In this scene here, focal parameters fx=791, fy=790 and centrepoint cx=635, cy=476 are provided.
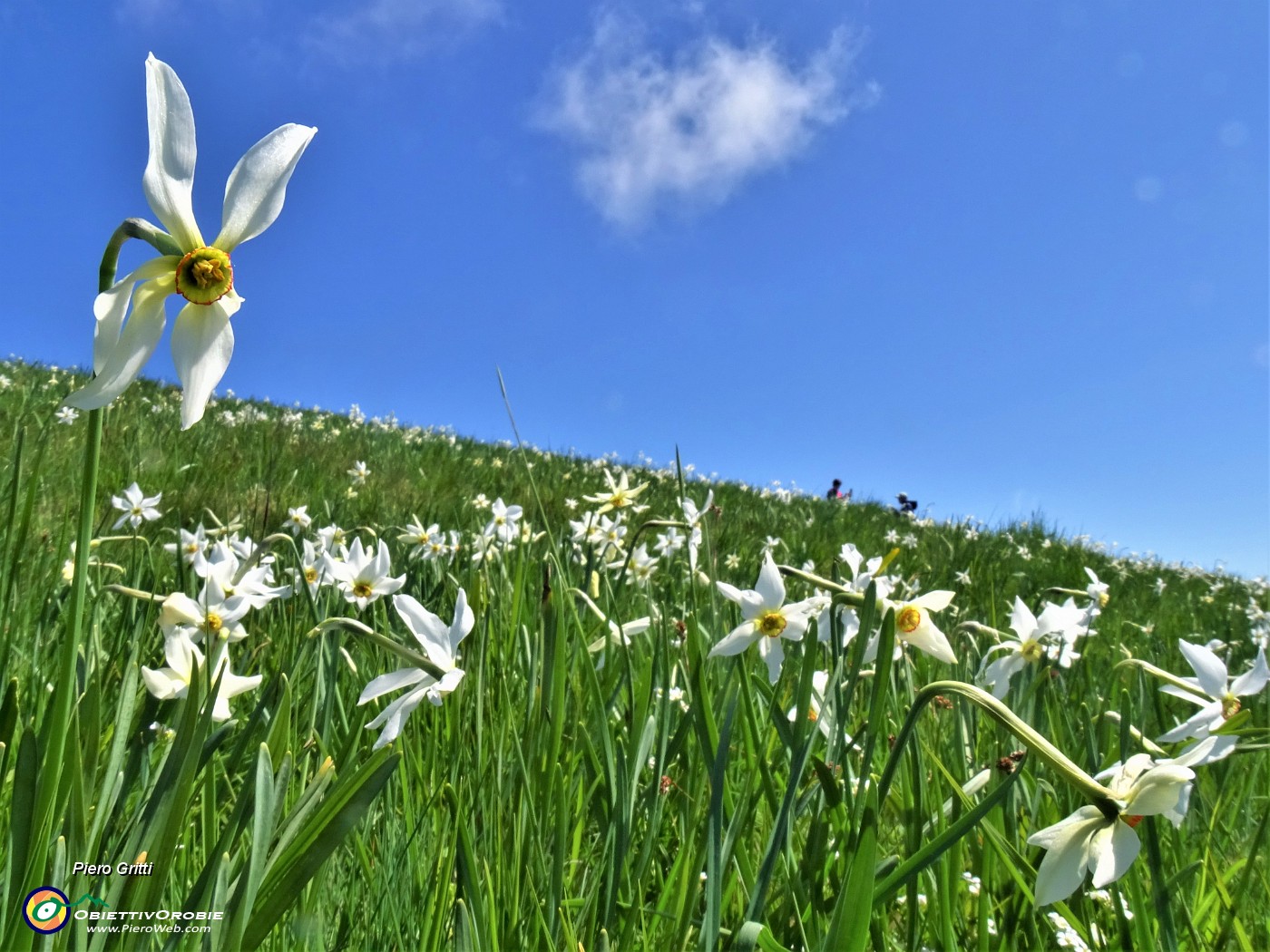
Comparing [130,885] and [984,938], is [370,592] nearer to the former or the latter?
[130,885]

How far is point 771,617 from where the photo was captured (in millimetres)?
1697

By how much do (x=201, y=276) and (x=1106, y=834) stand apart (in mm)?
1353

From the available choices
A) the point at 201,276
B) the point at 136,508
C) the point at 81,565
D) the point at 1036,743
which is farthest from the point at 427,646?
the point at 136,508

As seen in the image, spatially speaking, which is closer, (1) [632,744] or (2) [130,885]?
(2) [130,885]

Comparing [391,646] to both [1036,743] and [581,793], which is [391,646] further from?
[1036,743]

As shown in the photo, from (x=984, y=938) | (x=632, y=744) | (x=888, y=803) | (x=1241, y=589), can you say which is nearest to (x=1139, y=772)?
(x=984, y=938)

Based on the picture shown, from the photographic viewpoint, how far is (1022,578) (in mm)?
8164

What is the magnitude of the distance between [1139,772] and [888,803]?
48.4 inches

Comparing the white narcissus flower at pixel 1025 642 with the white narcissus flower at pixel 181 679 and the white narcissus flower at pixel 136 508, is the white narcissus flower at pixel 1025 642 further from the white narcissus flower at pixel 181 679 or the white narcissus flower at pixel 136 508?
the white narcissus flower at pixel 136 508

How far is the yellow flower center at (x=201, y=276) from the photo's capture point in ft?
3.19

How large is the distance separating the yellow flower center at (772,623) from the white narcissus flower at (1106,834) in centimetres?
69

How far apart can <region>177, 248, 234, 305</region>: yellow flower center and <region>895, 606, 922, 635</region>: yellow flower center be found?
1256 millimetres

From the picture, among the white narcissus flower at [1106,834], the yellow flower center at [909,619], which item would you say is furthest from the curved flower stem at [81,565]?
the yellow flower center at [909,619]

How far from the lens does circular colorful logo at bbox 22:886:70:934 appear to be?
40.8 inches
